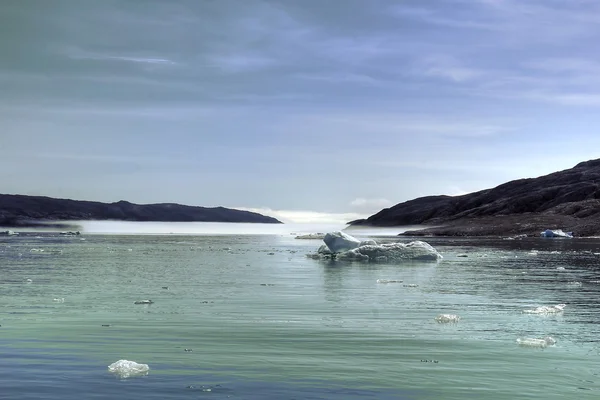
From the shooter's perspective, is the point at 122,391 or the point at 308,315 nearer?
the point at 122,391

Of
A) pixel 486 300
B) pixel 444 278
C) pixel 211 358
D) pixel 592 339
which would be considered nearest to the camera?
pixel 211 358

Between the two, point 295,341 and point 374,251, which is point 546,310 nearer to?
point 295,341

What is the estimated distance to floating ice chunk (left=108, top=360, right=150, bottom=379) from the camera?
39.3ft

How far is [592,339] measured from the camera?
53.3 feet

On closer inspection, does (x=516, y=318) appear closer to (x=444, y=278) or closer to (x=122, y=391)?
(x=122, y=391)

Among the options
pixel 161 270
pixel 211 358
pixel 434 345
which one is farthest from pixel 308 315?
pixel 161 270

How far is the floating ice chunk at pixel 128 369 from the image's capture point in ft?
39.3

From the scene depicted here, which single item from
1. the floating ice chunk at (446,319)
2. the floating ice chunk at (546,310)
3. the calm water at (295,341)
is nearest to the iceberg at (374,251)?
the calm water at (295,341)

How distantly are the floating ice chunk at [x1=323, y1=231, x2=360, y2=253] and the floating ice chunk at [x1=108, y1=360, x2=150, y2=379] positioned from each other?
141ft

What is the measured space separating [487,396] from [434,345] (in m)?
4.34

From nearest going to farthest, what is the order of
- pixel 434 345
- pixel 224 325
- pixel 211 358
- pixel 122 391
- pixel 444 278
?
pixel 122 391, pixel 211 358, pixel 434 345, pixel 224 325, pixel 444 278

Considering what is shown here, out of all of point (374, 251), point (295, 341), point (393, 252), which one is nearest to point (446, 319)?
point (295, 341)

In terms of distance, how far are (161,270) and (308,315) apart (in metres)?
22.8

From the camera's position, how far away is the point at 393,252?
5391 centimetres
